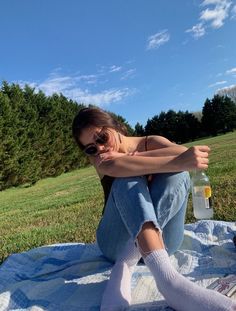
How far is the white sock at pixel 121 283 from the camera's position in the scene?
244cm

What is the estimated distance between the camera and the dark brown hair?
306cm

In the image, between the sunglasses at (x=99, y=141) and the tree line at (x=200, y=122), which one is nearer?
the sunglasses at (x=99, y=141)

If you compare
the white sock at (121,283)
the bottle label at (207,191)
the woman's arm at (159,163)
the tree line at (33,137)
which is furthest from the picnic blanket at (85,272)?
the tree line at (33,137)

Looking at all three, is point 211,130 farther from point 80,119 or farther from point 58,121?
point 80,119

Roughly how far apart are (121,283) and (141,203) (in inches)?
18.1

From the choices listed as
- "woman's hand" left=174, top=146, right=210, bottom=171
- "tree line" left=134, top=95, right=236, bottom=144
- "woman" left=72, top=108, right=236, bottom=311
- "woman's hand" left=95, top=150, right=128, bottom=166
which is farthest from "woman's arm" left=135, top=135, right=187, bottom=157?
"tree line" left=134, top=95, right=236, bottom=144

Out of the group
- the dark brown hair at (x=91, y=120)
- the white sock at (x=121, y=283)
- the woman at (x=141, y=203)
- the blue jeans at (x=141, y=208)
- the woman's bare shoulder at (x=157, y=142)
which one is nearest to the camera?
the woman at (x=141, y=203)

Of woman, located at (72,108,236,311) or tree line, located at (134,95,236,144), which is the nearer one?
woman, located at (72,108,236,311)

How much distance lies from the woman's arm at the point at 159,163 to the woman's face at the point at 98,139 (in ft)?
0.99

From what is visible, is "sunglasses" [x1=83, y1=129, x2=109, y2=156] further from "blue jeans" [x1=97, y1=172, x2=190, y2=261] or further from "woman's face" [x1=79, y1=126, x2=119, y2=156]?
"blue jeans" [x1=97, y1=172, x2=190, y2=261]

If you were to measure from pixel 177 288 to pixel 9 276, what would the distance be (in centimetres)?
157

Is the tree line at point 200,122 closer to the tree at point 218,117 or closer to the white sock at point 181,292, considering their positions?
the tree at point 218,117

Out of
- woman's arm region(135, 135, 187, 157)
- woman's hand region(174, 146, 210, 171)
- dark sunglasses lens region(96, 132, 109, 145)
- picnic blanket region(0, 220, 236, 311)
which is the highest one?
dark sunglasses lens region(96, 132, 109, 145)

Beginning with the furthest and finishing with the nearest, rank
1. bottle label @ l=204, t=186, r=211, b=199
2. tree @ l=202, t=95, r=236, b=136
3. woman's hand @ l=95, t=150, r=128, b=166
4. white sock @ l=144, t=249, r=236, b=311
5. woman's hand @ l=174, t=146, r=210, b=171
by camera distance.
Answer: tree @ l=202, t=95, r=236, b=136 < bottle label @ l=204, t=186, r=211, b=199 < woman's hand @ l=95, t=150, r=128, b=166 < woman's hand @ l=174, t=146, r=210, b=171 < white sock @ l=144, t=249, r=236, b=311
